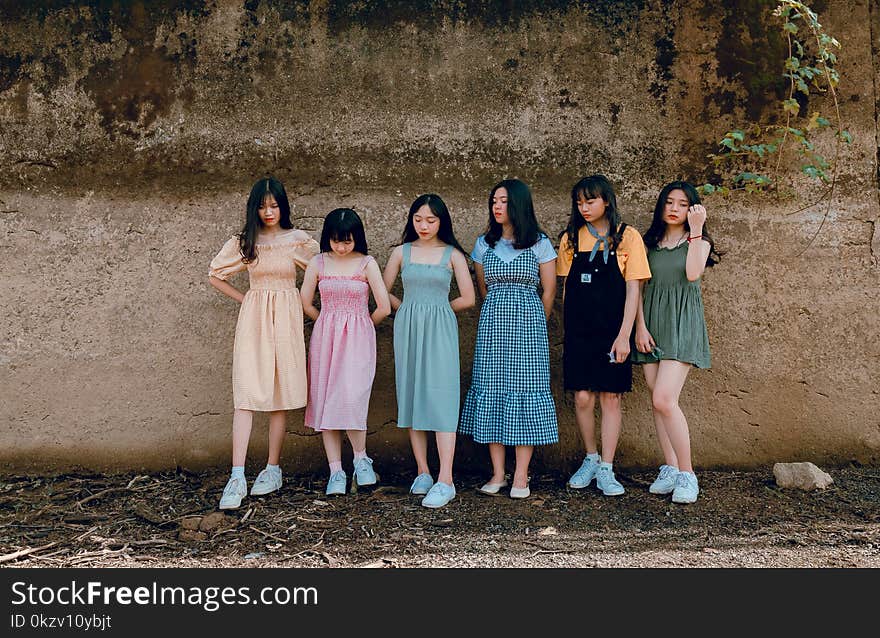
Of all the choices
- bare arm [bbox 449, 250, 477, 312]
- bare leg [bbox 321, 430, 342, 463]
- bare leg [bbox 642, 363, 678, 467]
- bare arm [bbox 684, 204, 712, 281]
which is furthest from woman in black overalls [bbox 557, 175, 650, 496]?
bare leg [bbox 321, 430, 342, 463]

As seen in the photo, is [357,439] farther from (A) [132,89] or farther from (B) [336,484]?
(A) [132,89]

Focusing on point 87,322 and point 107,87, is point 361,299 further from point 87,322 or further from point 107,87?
point 107,87

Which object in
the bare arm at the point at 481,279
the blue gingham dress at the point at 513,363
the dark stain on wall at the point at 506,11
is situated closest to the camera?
the blue gingham dress at the point at 513,363

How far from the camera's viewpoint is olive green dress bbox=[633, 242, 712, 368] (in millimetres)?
3895

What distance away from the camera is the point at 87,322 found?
4.45 m

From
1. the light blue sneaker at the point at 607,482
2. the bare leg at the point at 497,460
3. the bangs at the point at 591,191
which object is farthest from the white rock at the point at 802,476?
the bangs at the point at 591,191

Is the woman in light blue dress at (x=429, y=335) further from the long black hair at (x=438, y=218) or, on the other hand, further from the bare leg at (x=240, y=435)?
the bare leg at (x=240, y=435)

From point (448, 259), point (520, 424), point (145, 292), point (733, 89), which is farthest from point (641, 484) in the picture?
point (145, 292)

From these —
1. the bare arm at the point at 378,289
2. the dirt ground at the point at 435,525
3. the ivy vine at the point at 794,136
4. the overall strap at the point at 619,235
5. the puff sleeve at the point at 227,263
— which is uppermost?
the ivy vine at the point at 794,136

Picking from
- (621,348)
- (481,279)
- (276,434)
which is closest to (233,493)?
(276,434)

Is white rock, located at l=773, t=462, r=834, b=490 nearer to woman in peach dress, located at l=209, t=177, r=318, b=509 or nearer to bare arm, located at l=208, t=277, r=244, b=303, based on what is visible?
woman in peach dress, located at l=209, t=177, r=318, b=509

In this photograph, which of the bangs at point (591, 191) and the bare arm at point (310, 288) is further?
the bare arm at point (310, 288)

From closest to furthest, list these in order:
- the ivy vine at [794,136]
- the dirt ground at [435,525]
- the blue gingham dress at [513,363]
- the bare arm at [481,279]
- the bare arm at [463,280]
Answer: the dirt ground at [435,525], the blue gingham dress at [513,363], the bare arm at [463,280], the bare arm at [481,279], the ivy vine at [794,136]

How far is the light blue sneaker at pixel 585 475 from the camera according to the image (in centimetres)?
411
